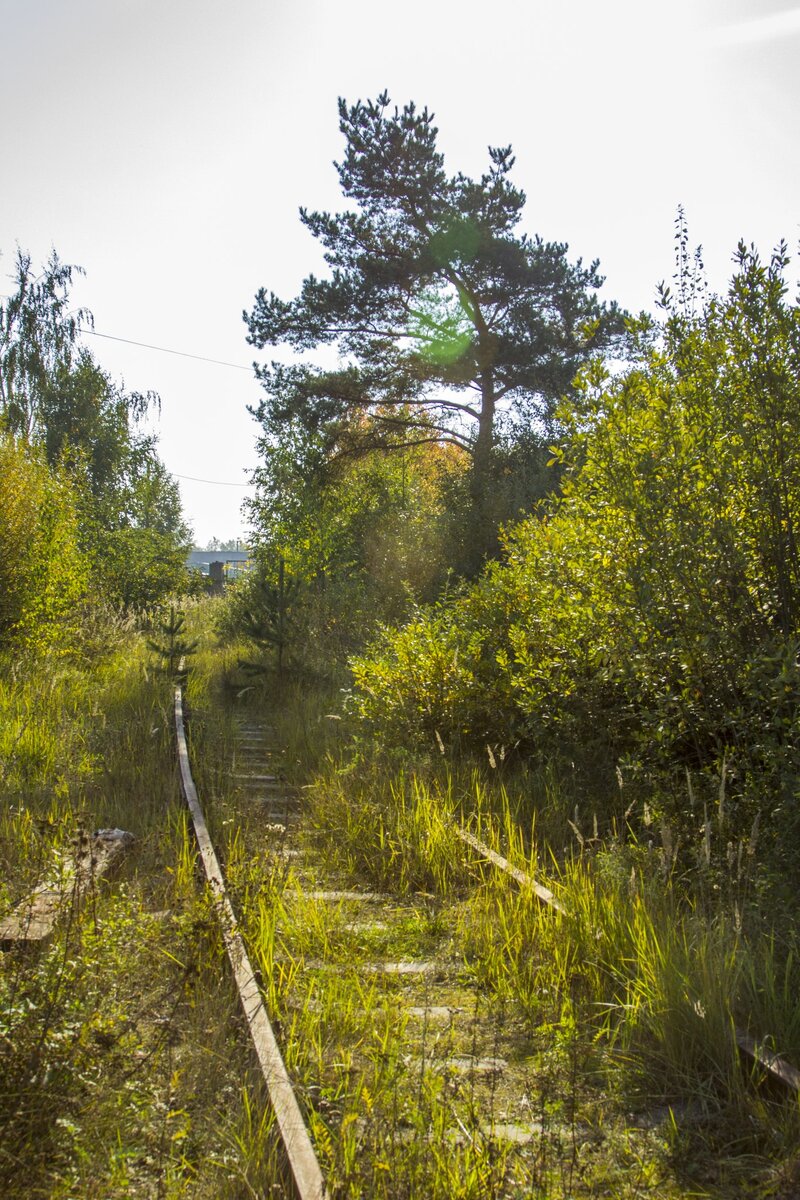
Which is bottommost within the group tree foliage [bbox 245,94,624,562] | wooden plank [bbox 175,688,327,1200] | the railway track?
the railway track

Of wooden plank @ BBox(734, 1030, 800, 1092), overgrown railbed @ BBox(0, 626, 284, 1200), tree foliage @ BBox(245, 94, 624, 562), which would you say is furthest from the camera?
tree foliage @ BBox(245, 94, 624, 562)

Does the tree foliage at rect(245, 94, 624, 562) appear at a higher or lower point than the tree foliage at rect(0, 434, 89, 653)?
higher

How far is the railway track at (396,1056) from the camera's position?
272 cm

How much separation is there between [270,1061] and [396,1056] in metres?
0.47

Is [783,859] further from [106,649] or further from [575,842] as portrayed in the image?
[106,649]

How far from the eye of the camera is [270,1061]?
124 inches

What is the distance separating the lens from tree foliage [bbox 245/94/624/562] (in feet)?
68.1

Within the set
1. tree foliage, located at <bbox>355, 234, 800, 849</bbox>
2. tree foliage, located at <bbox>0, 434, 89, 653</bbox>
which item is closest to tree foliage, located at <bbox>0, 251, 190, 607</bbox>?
tree foliage, located at <bbox>0, 434, 89, 653</bbox>

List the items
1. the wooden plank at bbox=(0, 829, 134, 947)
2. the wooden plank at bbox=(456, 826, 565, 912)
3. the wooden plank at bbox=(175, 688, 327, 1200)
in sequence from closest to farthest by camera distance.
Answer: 1. the wooden plank at bbox=(175, 688, 327, 1200)
2. the wooden plank at bbox=(0, 829, 134, 947)
3. the wooden plank at bbox=(456, 826, 565, 912)

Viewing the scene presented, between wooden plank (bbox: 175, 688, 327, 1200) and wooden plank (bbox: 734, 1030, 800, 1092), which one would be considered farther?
wooden plank (bbox: 734, 1030, 800, 1092)

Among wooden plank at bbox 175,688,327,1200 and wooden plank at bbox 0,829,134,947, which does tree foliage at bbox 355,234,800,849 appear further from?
wooden plank at bbox 0,829,134,947

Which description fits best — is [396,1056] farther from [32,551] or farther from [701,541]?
[32,551]

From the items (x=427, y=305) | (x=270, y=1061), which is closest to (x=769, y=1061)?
(x=270, y=1061)

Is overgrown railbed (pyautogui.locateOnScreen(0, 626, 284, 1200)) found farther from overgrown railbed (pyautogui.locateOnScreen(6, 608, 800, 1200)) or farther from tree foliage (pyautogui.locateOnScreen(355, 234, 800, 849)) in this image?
tree foliage (pyautogui.locateOnScreen(355, 234, 800, 849))
